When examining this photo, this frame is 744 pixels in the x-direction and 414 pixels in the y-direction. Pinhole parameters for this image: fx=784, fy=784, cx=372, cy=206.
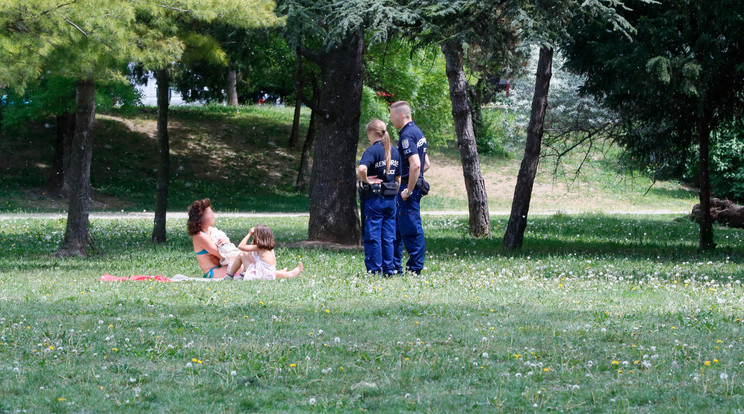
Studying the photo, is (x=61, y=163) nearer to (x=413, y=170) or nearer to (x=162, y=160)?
(x=162, y=160)

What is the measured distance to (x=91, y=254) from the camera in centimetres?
1290

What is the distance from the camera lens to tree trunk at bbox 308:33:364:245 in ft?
47.6

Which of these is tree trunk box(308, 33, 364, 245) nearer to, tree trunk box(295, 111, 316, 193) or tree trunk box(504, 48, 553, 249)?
tree trunk box(504, 48, 553, 249)

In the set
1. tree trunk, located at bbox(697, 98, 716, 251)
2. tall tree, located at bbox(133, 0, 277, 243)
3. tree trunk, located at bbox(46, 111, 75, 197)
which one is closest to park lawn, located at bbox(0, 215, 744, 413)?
tall tree, located at bbox(133, 0, 277, 243)

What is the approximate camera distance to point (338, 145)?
47.6 feet

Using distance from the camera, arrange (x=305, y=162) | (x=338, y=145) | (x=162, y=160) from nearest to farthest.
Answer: (x=338, y=145), (x=162, y=160), (x=305, y=162)

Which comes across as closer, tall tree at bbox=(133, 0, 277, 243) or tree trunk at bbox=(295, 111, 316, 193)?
tall tree at bbox=(133, 0, 277, 243)

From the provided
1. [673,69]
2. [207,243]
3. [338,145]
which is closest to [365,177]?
[207,243]

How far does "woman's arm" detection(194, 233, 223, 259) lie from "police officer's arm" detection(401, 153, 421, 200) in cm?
262

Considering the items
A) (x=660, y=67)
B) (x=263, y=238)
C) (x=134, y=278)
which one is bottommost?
(x=134, y=278)

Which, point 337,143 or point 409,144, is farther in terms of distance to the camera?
point 337,143

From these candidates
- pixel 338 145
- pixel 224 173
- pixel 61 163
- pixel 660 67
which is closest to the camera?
pixel 660 67

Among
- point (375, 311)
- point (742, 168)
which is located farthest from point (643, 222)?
point (375, 311)

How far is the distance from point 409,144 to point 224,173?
2335 centimetres
